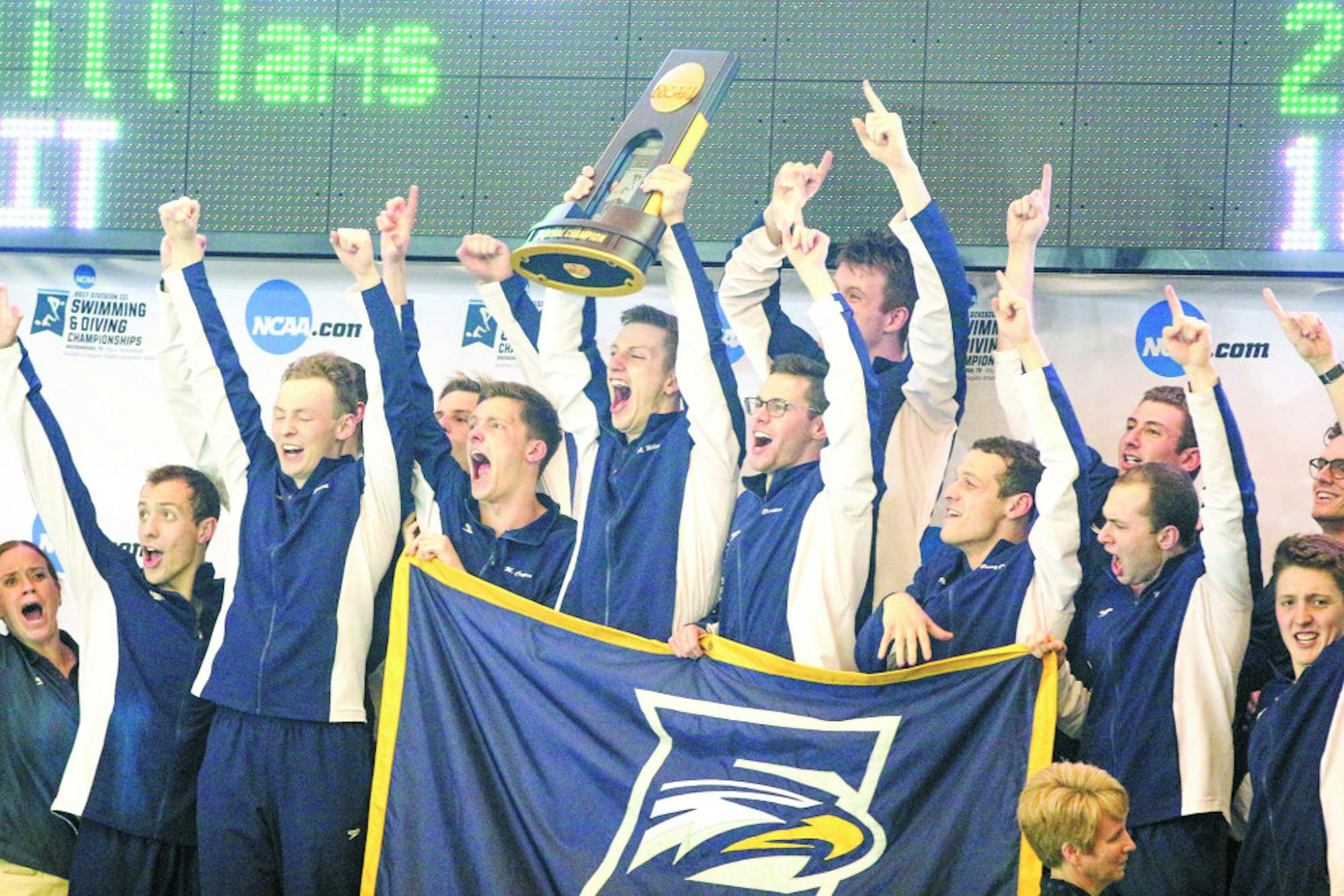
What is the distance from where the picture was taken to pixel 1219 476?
486 cm

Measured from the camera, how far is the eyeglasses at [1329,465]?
17.2 feet

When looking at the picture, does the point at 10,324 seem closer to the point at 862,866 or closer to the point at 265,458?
the point at 265,458

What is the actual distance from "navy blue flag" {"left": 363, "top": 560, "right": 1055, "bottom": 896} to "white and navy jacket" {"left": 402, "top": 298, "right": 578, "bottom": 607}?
0.26m

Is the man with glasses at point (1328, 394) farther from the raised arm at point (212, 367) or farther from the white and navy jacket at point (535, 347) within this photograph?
the raised arm at point (212, 367)

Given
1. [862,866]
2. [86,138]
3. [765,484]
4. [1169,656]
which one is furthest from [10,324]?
[1169,656]

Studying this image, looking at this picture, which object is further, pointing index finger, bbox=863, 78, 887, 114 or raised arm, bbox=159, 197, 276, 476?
raised arm, bbox=159, 197, 276, 476

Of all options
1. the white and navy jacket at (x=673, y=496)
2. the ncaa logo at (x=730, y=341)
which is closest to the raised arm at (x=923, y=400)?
the white and navy jacket at (x=673, y=496)

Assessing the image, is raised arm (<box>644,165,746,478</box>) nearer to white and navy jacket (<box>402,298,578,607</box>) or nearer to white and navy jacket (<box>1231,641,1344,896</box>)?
white and navy jacket (<box>402,298,578,607</box>)

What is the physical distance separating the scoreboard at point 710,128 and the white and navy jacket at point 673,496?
512mm

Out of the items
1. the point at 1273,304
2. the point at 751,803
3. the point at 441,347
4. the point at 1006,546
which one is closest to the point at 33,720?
the point at 441,347

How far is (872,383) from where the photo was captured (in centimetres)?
516

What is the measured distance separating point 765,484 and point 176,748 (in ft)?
7.14

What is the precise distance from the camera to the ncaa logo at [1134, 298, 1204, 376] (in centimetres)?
552

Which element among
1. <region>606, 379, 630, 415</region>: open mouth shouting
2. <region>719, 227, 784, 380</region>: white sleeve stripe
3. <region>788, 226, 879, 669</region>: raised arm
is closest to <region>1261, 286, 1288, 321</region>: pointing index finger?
<region>788, 226, 879, 669</region>: raised arm
